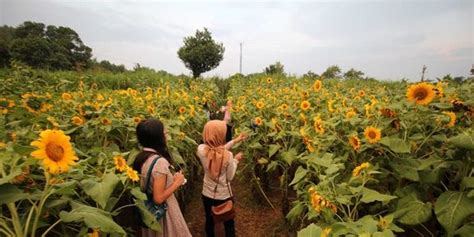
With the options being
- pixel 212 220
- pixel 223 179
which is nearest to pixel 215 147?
pixel 223 179

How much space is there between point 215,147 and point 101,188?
1.44m

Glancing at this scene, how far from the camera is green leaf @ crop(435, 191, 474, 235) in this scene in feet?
4.58

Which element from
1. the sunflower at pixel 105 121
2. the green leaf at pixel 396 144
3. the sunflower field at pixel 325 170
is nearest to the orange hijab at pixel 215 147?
the sunflower field at pixel 325 170

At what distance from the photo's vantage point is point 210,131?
8.75 ft

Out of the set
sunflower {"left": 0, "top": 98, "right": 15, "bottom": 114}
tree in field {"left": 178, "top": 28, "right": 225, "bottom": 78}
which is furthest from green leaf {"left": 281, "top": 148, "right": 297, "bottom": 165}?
tree in field {"left": 178, "top": 28, "right": 225, "bottom": 78}

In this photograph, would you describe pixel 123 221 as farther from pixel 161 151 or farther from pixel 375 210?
pixel 375 210

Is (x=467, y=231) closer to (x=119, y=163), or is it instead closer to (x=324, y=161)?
(x=324, y=161)

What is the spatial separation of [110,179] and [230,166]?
4.95 feet

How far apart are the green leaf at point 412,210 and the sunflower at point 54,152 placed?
161 centimetres

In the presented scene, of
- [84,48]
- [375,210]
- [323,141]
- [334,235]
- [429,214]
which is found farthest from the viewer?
[84,48]

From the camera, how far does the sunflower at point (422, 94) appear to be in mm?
1793

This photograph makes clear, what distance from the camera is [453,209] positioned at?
4.68ft

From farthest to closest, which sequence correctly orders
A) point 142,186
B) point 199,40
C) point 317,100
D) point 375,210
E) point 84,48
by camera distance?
point 84,48 → point 199,40 → point 317,100 → point 142,186 → point 375,210

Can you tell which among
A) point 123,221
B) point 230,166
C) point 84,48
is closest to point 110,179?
point 123,221
